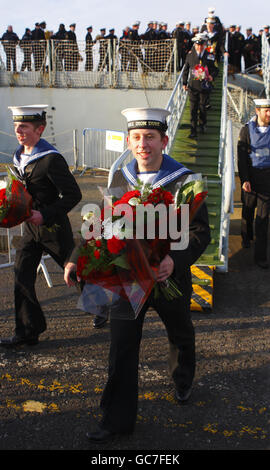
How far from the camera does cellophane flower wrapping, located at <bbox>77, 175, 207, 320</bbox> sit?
2.74 m

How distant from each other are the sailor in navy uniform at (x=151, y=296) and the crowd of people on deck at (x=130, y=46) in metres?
15.3

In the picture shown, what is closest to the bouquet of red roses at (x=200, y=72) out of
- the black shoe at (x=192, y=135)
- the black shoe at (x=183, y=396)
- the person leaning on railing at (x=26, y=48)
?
the black shoe at (x=192, y=135)

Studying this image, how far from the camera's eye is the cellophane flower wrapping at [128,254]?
274 cm

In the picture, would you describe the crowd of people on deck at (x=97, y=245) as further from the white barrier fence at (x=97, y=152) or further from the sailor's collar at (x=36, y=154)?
the white barrier fence at (x=97, y=152)

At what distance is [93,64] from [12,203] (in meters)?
15.3

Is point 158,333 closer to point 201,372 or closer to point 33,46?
point 201,372

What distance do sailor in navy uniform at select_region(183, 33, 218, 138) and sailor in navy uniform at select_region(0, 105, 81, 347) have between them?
694 cm

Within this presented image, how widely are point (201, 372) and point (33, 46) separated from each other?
54.7 ft

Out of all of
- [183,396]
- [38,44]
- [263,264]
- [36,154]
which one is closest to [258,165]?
[263,264]

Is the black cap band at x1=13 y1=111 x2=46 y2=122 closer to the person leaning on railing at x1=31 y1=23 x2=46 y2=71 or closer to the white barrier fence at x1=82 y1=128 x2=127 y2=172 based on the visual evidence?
the white barrier fence at x1=82 y1=128 x2=127 y2=172

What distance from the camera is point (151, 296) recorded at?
337 centimetres

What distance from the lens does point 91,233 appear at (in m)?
2.98

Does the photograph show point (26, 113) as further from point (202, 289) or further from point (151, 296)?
point (202, 289)
